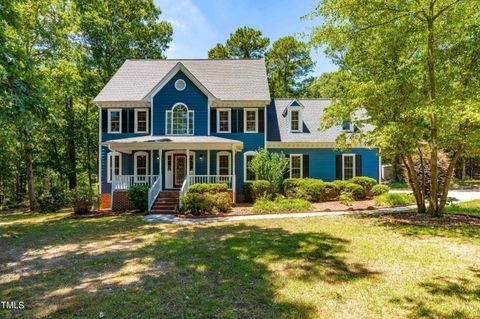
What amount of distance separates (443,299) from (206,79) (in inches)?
683

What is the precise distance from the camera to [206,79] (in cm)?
1861

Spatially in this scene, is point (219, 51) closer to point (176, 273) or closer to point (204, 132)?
point (204, 132)

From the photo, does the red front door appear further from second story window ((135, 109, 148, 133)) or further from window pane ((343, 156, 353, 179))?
window pane ((343, 156, 353, 179))

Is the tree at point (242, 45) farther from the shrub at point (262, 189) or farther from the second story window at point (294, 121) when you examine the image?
the shrub at point (262, 189)

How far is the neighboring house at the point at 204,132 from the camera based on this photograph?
16.4m

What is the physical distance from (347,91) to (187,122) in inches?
377

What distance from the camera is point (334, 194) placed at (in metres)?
16.1

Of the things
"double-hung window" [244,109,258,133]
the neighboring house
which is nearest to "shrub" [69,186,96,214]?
the neighboring house

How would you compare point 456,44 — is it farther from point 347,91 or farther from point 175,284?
point 175,284

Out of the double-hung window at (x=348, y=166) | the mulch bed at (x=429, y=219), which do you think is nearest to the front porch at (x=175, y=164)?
the double-hung window at (x=348, y=166)

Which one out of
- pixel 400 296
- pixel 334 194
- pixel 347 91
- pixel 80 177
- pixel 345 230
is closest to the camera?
pixel 400 296

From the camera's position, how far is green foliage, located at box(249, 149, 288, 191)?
15.1 meters

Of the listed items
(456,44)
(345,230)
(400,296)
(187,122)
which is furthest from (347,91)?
(187,122)

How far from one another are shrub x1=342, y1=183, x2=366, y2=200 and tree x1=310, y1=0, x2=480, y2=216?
4818 mm
